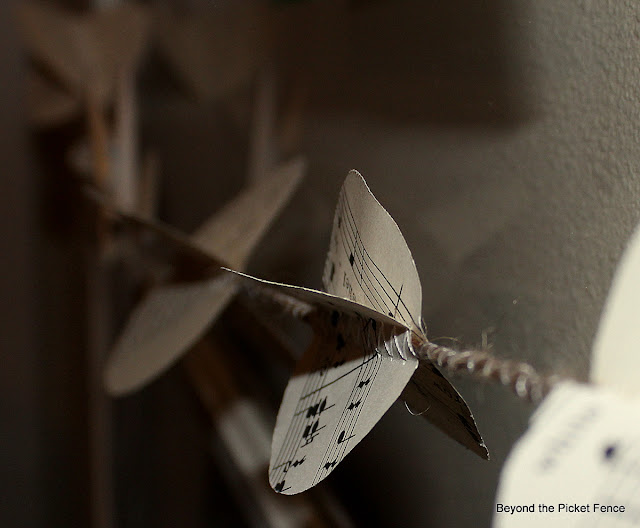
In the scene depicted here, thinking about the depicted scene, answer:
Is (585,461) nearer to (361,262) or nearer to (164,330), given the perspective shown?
(361,262)

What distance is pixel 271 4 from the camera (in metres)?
0.55

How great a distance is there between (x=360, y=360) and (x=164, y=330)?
0.17 meters

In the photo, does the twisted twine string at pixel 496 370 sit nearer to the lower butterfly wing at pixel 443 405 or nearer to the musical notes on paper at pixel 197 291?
the lower butterfly wing at pixel 443 405

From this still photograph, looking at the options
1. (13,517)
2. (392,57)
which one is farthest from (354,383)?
(13,517)

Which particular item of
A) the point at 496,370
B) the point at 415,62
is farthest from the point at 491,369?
the point at 415,62

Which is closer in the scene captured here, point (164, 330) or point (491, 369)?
point (491, 369)

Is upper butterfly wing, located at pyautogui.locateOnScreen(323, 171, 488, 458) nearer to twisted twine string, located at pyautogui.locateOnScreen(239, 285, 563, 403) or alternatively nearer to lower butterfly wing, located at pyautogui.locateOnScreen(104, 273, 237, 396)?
twisted twine string, located at pyautogui.locateOnScreen(239, 285, 563, 403)

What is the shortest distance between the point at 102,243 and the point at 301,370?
0.69 m

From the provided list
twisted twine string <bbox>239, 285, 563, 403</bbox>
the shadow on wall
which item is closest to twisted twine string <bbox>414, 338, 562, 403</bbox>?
twisted twine string <bbox>239, 285, 563, 403</bbox>

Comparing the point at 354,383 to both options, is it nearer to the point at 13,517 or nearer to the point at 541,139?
the point at 541,139

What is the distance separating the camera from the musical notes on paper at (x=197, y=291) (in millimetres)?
304

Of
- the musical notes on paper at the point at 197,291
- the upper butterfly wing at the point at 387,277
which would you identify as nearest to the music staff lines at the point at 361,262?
the upper butterfly wing at the point at 387,277

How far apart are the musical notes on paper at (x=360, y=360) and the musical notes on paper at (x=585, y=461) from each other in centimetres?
4

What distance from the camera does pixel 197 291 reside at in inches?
14.0
